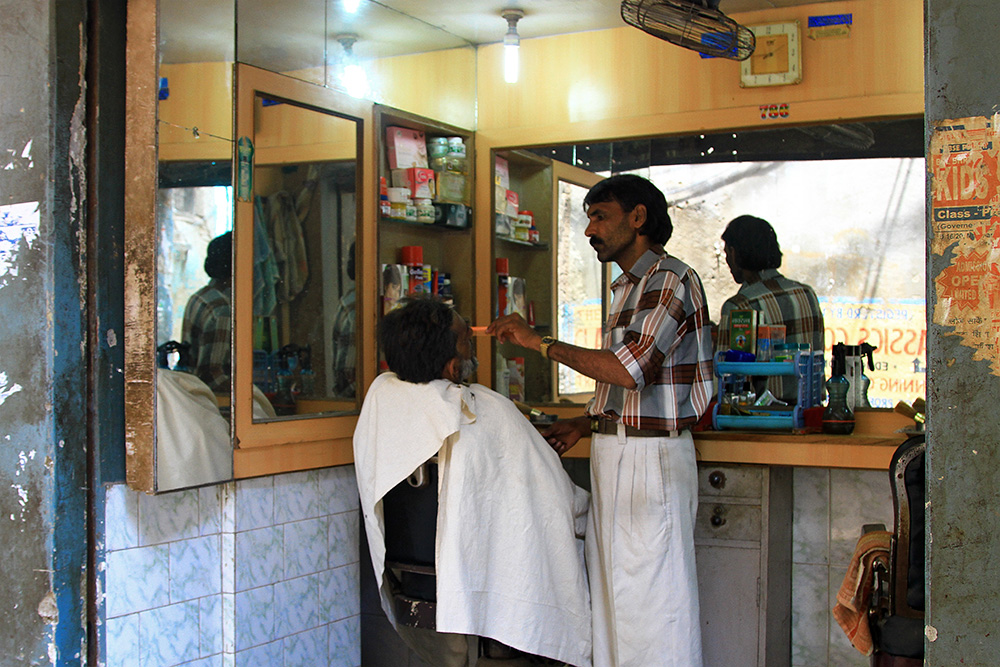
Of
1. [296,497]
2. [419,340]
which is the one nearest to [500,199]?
[419,340]

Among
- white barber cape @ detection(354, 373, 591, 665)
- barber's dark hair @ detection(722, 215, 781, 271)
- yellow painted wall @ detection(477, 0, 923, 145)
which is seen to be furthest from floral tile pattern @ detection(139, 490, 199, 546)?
barber's dark hair @ detection(722, 215, 781, 271)

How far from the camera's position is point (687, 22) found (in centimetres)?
312

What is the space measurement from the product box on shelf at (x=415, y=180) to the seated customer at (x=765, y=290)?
141 cm

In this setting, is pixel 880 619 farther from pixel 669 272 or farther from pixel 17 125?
pixel 17 125

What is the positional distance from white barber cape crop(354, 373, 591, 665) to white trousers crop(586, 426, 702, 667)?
0.38ft

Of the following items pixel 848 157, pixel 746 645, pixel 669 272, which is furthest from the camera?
pixel 848 157

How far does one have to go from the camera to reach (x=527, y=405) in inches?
171

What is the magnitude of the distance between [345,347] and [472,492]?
3.24ft

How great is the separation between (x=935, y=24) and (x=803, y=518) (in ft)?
6.68

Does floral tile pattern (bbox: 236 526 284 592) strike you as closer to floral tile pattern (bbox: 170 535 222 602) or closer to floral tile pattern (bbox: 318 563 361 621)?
floral tile pattern (bbox: 170 535 222 602)

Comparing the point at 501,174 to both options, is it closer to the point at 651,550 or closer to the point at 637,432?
the point at 637,432

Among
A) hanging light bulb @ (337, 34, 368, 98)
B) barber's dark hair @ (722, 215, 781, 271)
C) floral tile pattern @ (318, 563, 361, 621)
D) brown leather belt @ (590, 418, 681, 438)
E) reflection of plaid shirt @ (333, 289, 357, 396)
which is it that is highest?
hanging light bulb @ (337, 34, 368, 98)

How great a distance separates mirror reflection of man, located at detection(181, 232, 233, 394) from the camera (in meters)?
2.80

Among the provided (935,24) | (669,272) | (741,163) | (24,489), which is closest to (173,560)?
(24,489)
